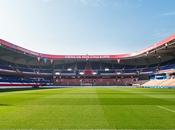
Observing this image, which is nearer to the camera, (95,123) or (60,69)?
(95,123)

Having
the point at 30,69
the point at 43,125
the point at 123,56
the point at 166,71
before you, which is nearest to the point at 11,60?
the point at 30,69

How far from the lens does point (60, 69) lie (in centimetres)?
11112

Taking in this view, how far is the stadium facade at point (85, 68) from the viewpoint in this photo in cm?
8919

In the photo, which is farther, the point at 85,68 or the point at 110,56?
the point at 85,68

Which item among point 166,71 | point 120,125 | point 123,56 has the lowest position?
point 120,125

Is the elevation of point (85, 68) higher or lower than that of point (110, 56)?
lower

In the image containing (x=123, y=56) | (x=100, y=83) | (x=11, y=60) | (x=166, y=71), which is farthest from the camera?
(x=100, y=83)

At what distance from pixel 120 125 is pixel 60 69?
103 m

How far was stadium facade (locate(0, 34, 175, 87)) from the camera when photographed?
89.2 m

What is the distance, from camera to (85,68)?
11206 cm

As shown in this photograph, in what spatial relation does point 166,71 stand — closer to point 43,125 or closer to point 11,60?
point 11,60

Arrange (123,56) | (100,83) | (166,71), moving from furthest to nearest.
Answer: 1. (100,83)
2. (123,56)
3. (166,71)

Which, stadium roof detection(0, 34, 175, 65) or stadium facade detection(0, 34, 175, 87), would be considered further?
stadium facade detection(0, 34, 175, 87)

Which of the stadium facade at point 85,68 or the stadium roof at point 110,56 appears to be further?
the stadium facade at point 85,68
